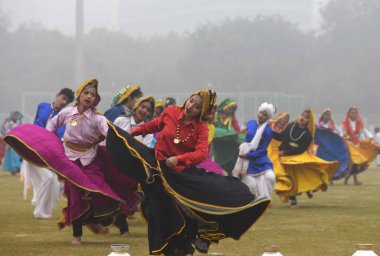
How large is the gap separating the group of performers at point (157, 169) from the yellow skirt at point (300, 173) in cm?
2

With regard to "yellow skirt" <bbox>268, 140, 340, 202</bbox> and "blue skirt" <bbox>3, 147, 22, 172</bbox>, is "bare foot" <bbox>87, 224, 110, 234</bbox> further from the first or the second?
"blue skirt" <bbox>3, 147, 22, 172</bbox>

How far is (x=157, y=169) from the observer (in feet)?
29.7

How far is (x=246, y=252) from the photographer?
34.9ft

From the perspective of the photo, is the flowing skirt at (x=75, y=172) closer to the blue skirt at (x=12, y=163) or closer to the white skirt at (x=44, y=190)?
the white skirt at (x=44, y=190)

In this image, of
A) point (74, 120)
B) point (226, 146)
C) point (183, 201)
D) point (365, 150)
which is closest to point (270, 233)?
point (74, 120)

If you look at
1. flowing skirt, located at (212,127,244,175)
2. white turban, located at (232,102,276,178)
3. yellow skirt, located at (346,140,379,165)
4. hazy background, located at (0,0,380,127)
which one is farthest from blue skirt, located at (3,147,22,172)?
hazy background, located at (0,0,380,127)

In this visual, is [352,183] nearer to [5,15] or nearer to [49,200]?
[49,200]

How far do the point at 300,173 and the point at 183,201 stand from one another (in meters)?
8.33

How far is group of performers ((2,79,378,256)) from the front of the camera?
357 inches

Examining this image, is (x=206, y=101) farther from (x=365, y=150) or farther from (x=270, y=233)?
(x=365, y=150)

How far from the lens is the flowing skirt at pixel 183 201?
9.03 meters

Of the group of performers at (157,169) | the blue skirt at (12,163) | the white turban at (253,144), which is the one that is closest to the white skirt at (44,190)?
the group of performers at (157,169)

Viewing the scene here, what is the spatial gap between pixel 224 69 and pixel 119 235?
71.7 m

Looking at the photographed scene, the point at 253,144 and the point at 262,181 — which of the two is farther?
the point at 262,181
